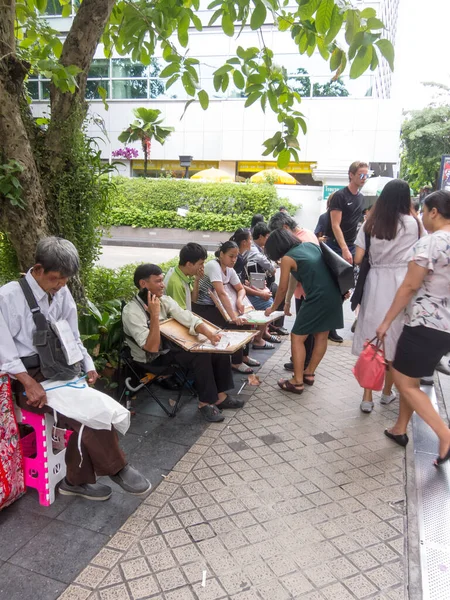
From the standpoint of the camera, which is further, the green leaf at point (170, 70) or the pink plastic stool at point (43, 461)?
the green leaf at point (170, 70)

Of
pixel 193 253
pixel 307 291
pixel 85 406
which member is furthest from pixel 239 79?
pixel 85 406

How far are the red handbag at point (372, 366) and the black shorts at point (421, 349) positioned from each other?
1.05ft

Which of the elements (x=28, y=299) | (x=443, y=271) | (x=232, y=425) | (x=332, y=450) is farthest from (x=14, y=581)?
(x=443, y=271)

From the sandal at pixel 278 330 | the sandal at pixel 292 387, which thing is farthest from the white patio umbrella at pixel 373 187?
the sandal at pixel 292 387

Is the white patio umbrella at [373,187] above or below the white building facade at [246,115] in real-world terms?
below

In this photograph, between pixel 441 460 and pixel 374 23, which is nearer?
pixel 374 23

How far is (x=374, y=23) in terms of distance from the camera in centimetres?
251

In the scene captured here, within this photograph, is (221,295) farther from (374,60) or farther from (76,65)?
(374,60)

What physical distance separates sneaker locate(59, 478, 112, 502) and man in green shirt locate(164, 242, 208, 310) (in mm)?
1899

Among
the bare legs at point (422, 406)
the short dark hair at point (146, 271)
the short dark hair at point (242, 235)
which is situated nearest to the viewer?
the bare legs at point (422, 406)

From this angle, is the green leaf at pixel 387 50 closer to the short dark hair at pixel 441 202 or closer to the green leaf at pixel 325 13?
the green leaf at pixel 325 13

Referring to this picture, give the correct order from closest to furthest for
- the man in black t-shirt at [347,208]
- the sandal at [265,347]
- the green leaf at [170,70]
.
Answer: the green leaf at [170,70]
the man in black t-shirt at [347,208]
the sandal at [265,347]

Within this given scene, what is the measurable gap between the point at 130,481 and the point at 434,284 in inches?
90.3

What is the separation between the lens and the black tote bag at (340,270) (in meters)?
4.27
